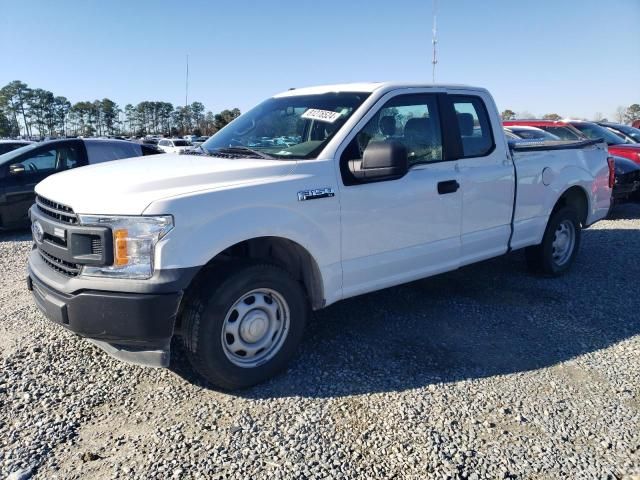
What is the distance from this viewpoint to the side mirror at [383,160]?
3418 millimetres

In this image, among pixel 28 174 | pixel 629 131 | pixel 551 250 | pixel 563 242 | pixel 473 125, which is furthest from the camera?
pixel 629 131

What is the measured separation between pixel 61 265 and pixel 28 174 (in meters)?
6.05

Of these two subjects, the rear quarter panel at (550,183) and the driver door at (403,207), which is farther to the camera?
the rear quarter panel at (550,183)

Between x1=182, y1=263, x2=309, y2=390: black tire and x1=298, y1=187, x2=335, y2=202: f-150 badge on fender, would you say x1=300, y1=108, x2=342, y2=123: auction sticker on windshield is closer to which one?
x1=298, y1=187, x2=335, y2=202: f-150 badge on fender

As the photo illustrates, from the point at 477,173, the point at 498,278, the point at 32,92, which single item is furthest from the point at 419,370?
the point at 32,92

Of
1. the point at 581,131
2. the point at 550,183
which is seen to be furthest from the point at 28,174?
the point at 581,131

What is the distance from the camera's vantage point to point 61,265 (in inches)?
123

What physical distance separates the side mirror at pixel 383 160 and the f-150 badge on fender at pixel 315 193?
0.92 ft

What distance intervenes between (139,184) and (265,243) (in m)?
0.95

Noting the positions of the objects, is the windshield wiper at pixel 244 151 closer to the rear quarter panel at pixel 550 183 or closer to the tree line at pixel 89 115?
the rear quarter panel at pixel 550 183

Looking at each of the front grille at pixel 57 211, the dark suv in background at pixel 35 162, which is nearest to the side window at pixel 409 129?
the front grille at pixel 57 211

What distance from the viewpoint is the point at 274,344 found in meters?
3.43

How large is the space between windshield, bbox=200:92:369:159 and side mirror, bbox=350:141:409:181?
1.09 ft

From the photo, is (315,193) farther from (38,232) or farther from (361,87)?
A: (38,232)
